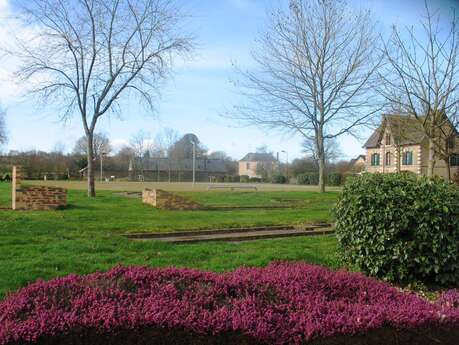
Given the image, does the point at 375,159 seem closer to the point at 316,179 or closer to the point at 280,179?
the point at 316,179

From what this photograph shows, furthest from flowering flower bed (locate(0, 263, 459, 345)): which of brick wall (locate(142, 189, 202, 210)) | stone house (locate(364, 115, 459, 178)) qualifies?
stone house (locate(364, 115, 459, 178))

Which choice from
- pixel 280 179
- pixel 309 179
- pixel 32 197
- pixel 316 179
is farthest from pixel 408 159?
pixel 32 197

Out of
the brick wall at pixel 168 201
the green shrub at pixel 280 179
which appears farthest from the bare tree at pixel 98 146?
the brick wall at pixel 168 201

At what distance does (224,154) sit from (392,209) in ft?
341

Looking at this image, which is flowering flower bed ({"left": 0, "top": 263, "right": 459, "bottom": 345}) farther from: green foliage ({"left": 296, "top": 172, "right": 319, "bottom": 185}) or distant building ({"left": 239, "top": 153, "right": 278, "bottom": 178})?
distant building ({"left": 239, "top": 153, "right": 278, "bottom": 178})

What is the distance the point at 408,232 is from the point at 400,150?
2691 cm

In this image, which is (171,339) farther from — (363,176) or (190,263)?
(363,176)

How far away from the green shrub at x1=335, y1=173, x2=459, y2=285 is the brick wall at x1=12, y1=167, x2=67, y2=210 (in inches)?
408

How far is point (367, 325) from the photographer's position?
312cm

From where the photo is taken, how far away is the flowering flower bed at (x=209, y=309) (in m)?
2.72

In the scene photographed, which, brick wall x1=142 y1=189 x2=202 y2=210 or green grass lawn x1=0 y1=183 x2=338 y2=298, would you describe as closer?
green grass lawn x1=0 y1=183 x2=338 y2=298

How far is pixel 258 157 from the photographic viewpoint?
11712 centimetres

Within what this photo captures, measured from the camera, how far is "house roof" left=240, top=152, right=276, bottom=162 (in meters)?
115

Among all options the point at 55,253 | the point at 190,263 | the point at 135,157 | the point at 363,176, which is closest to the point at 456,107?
the point at 363,176
